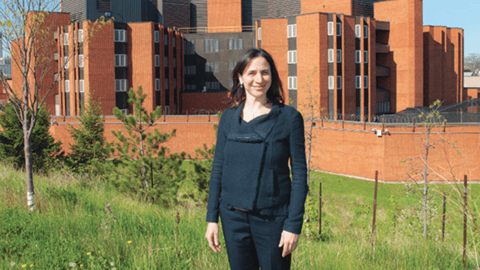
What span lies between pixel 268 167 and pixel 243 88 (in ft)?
2.54

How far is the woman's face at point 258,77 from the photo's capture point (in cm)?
359

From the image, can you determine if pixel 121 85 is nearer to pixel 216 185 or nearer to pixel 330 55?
pixel 330 55

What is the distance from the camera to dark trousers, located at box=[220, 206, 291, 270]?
341cm

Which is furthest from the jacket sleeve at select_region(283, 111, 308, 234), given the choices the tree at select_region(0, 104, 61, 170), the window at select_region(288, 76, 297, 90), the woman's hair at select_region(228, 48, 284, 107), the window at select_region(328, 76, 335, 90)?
the window at select_region(288, 76, 297, 90)

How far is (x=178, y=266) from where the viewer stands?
4.69 m

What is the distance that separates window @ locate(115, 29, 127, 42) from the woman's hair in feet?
147

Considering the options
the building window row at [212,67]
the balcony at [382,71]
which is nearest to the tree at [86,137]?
the building window row at [212,67]

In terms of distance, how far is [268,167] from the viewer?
11.0ft

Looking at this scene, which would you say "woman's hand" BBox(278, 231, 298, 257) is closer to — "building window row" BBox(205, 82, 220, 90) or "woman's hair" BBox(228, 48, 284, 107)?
"woman's hair" BBox(228, 48, 284, 107)

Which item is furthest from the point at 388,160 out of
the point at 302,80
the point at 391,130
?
the point at 302,80

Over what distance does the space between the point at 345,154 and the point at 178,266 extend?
3359cm

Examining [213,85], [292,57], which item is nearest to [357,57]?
[292,57]

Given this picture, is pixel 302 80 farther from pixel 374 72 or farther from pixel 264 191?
pixel 264 191

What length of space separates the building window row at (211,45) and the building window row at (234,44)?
182 cm
